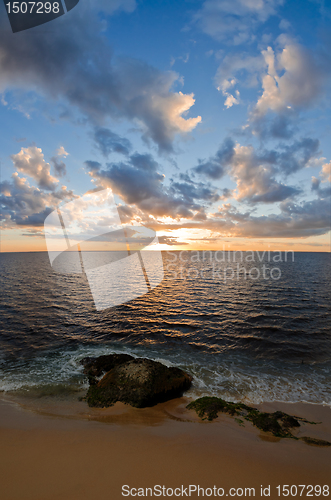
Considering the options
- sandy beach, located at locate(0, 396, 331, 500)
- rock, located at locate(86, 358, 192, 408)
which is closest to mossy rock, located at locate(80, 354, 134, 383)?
rock, located at locate(86, 358, 192, 408)

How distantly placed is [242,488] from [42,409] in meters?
Answer: 8.27

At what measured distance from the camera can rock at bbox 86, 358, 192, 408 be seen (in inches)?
373

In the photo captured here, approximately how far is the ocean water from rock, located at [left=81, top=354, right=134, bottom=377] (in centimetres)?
63

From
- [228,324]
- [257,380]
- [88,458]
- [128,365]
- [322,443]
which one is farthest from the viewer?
[228,324]

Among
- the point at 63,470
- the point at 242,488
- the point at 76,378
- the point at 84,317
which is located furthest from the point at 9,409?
the point at 84,317

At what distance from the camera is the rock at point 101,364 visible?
12.5 metres

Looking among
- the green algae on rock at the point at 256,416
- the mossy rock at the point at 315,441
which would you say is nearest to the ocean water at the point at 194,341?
the green algae on rock at the point at 256,416

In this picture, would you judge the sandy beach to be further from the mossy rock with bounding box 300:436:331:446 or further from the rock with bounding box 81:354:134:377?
the rock with bounding box 81:354:134:377

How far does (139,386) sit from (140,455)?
385cm

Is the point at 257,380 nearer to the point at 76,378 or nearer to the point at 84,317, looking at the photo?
the point at 76,378

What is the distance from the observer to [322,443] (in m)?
7.13

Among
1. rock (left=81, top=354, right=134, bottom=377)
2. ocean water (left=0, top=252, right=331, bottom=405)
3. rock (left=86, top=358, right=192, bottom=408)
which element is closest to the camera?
rock (left=86, top=358, right=192, bottom=408)

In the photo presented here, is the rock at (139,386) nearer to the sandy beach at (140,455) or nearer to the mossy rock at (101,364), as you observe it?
the sandy beach at (140,455)

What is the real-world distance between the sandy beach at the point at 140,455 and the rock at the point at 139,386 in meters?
0.73
